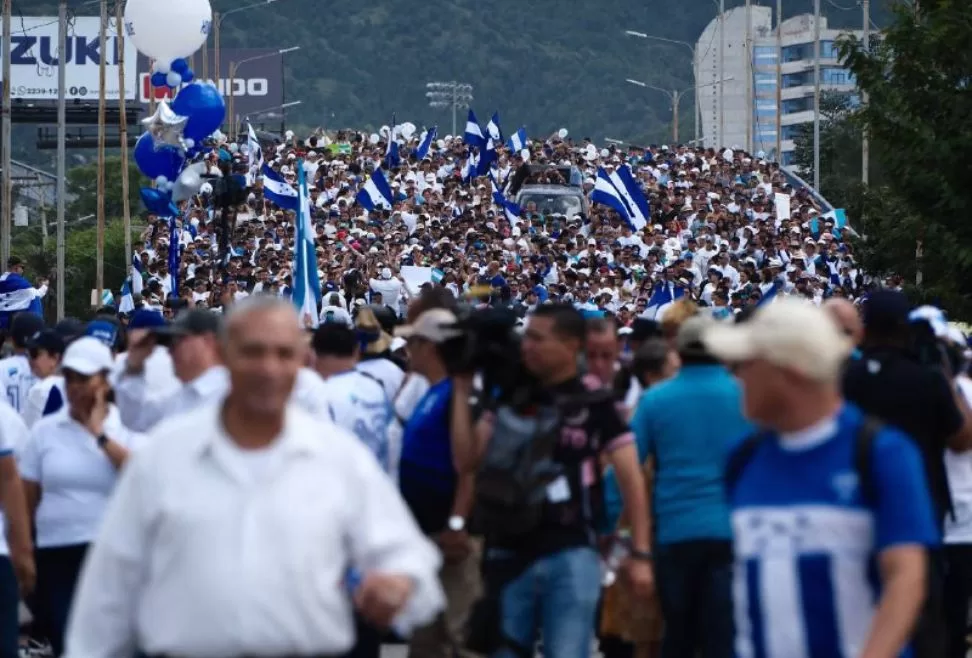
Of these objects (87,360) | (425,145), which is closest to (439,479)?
(87,360)

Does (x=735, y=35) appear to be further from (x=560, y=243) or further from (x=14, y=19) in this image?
(x=560, y=243)

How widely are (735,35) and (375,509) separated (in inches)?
7066

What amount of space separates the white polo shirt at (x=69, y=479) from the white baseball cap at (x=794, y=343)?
3.95 m

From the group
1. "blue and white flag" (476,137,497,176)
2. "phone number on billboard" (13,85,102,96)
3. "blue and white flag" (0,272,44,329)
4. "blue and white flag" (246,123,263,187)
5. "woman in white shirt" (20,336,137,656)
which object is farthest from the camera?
"phone number on billboard" (13,85,102,96)

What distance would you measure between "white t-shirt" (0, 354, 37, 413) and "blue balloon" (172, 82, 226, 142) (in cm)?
1064

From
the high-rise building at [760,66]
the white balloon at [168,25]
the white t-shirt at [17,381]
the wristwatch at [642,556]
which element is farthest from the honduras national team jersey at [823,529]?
the high-rise building at [760,66]

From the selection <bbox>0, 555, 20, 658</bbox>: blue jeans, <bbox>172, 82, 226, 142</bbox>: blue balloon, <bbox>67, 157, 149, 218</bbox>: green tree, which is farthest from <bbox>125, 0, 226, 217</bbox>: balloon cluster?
<bbox>67, 157, 149, 218</bbox>: green tree

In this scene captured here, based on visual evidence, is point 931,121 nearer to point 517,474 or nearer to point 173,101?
point 173,101

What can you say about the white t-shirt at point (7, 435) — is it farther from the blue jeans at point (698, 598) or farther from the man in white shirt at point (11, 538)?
the blue jeans at point (698, 598)

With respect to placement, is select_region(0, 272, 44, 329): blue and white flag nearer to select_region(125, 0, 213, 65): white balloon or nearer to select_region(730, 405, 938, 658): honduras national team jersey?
select_region(125, 0, 213, 65): white balloon

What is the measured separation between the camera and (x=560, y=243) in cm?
3631

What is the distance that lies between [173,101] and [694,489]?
16019 millimetres

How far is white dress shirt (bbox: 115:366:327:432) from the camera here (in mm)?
8305

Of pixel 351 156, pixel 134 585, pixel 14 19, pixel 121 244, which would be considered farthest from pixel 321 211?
pixel 14 19
